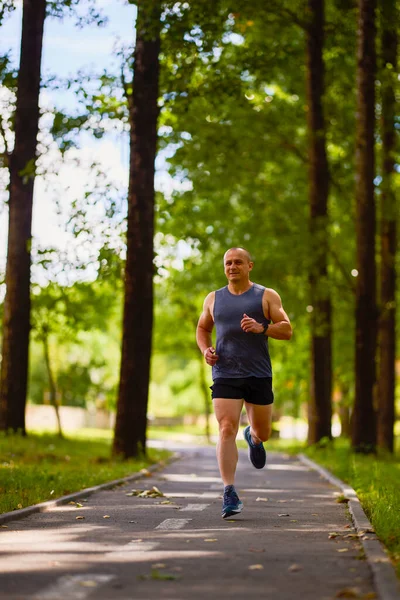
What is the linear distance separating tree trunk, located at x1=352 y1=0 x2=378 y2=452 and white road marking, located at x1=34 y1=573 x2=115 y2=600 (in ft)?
54.6

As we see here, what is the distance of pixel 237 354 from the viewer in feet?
30.5

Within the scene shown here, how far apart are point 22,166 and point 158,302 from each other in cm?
2797

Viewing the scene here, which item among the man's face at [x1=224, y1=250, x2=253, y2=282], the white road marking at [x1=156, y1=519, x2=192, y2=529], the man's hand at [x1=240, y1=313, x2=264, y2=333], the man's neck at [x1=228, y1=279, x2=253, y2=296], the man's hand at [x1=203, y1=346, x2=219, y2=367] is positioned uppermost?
the man's face at [x1=224, y1=250, x2=253, y2=282]

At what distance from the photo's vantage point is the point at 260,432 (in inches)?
388

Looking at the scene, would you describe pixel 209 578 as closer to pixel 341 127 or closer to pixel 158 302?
pixel 341 127

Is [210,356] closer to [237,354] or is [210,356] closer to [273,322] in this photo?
[237,354]

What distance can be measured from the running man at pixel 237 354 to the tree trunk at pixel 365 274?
12977mm

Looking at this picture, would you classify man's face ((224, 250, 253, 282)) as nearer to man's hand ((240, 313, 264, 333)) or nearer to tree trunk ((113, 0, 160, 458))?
man's hand ((240, 313, 264, 333))

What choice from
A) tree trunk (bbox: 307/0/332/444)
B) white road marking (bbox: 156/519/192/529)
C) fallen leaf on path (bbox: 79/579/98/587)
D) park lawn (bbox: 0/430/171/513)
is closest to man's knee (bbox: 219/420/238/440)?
white road marking (bbox: 156/519/192/529)

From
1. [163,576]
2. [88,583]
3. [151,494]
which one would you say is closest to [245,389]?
[151,494]

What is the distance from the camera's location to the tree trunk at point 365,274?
2219cm

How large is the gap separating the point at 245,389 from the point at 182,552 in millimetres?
2540

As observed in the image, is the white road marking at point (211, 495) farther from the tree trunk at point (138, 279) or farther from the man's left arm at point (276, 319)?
the tree trunk at point (138, 279)

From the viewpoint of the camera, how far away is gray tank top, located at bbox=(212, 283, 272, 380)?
9.28 m
